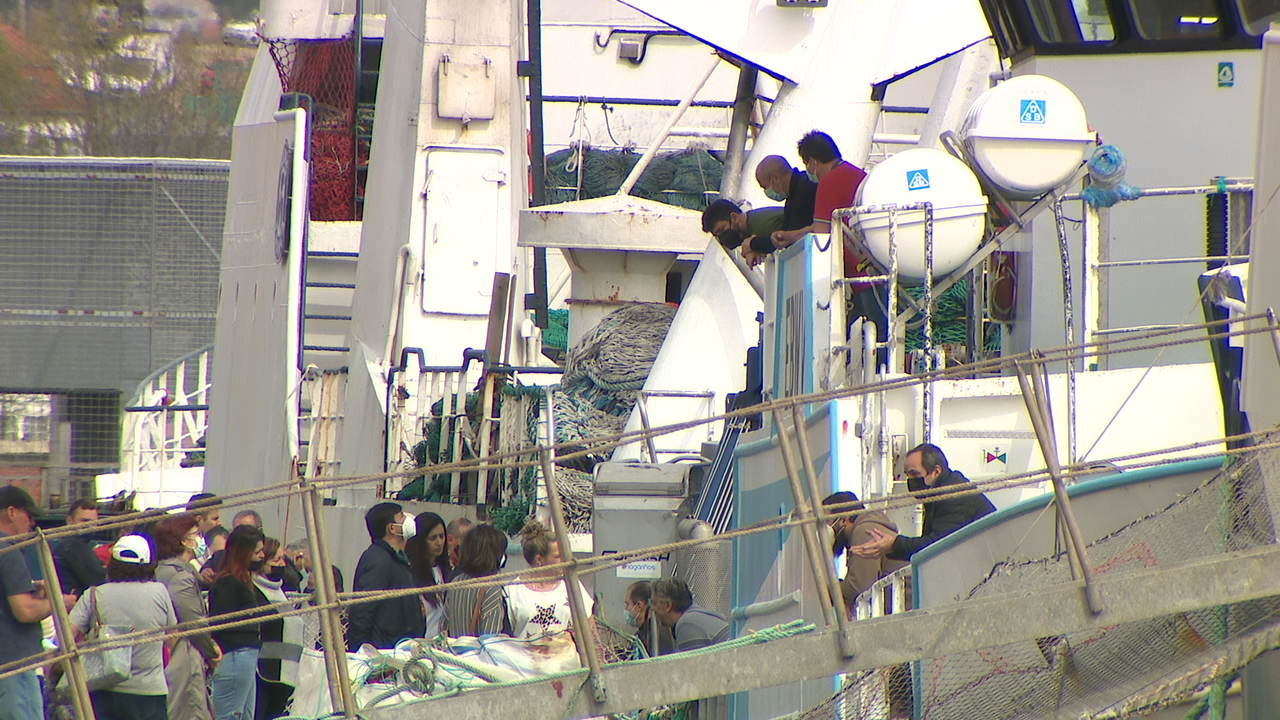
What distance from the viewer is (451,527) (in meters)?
7.63

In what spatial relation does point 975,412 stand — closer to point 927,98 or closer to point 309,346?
point 309,346

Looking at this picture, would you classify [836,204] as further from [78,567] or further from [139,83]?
[139,83]

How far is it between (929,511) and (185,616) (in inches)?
124

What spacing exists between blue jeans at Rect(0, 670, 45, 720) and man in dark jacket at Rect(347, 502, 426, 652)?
55.1 inches

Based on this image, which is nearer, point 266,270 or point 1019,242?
point 1019,242

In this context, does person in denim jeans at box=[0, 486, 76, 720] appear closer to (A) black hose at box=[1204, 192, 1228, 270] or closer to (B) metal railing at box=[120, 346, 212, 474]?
(A) black hose at box=[1204, 192, 1228, 270]

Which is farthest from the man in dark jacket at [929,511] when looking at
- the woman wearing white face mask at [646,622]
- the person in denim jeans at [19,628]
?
the person in denim jeans at [19,628]

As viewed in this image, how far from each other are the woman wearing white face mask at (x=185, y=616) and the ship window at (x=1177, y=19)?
6.17 meters

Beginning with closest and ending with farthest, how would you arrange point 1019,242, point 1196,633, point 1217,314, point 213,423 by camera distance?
1. point 1196,633
2. point 1217,314
3. point 1019,242
4. point 213,423

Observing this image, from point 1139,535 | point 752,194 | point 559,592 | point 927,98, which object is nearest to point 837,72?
point 752,194

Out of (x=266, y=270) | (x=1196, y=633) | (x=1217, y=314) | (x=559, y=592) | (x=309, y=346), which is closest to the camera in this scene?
(x=1196, y=633)

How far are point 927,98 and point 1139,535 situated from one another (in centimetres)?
1649

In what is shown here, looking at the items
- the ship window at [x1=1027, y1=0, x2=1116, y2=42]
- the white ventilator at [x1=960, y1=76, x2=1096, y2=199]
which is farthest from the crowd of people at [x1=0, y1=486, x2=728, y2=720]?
the ship window at [x1=1027, y1=0, x2=1116, y2=42]

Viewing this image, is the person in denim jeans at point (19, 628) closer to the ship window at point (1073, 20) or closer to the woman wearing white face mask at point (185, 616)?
the woman wearing white face mask at point (185, 616)
